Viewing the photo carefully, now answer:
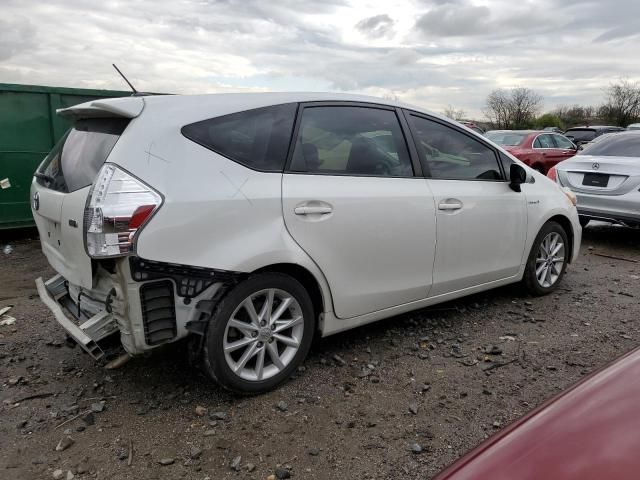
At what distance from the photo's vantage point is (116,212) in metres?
2.55

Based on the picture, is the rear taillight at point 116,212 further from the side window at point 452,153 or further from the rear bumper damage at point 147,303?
the side window at point 452,153

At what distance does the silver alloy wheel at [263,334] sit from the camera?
2.94 m

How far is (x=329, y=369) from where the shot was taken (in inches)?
136

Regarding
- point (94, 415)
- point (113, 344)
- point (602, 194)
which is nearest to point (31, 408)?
point (94, 415)

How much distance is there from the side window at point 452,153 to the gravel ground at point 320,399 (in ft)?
3.80

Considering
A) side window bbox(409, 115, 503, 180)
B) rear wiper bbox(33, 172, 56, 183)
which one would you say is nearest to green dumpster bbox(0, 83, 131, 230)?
rear wiper bbox(33, 172, 56, 183)

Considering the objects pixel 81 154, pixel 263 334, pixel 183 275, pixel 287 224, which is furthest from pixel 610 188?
pixel 81 154

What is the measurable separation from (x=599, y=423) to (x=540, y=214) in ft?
10.9

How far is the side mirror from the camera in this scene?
423cm

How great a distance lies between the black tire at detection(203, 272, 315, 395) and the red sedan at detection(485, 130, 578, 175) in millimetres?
10833

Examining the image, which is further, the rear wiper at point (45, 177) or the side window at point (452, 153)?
the side window at point (452, 153)

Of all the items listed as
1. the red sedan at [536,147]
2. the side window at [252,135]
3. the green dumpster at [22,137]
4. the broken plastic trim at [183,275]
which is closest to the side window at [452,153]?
the side window at [252,135]

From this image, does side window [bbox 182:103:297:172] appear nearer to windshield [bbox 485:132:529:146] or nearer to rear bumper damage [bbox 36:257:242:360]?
rear bumper damage [bbox 36:257:242:360]

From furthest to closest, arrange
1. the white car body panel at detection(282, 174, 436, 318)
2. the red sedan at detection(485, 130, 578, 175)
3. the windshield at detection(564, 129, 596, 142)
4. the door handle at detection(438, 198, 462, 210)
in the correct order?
the windshield at detection(564, 129, 596, 142) < the red sedan at detection(485, 130, 578, 175) < the door handle at detection(438, 198, 462, 210) < the white car body panel at detection(282, 174, 436, 318)
